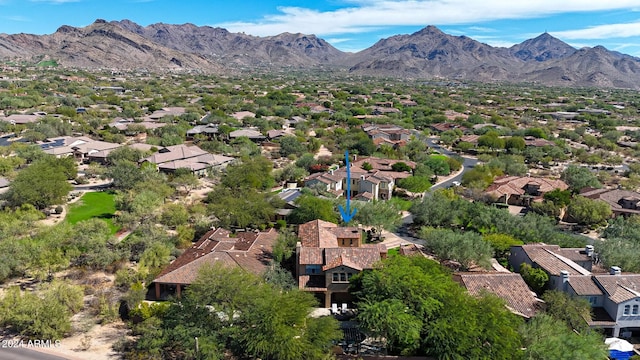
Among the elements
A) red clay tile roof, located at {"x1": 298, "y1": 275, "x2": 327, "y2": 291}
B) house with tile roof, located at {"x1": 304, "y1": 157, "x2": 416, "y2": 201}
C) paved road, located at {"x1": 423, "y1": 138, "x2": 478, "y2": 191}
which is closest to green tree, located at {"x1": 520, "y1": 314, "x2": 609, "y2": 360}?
red clay tile roof, located at {"x1": 298, "y1": 275, "x2": 327, "y2": 291}

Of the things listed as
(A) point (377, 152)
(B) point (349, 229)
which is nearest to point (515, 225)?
(B) point (349, 229)

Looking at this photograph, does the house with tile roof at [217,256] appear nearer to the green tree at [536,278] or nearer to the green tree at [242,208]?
the green tree at [242,208]

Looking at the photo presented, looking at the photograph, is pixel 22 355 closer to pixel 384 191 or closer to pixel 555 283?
pixel 555 283

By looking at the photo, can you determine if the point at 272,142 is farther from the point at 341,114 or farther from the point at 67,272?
the point at 67,272

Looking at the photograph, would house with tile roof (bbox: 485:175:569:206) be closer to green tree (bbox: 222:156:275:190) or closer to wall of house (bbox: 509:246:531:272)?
wall of house (bbox: 509:246:531:272)

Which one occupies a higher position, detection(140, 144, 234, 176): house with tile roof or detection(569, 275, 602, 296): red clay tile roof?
detection(140, 144, 234, 176): house with tile roof

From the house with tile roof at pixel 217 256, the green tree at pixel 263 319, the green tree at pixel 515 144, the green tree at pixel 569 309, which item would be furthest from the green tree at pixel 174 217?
the green tree at pixel 515 144
